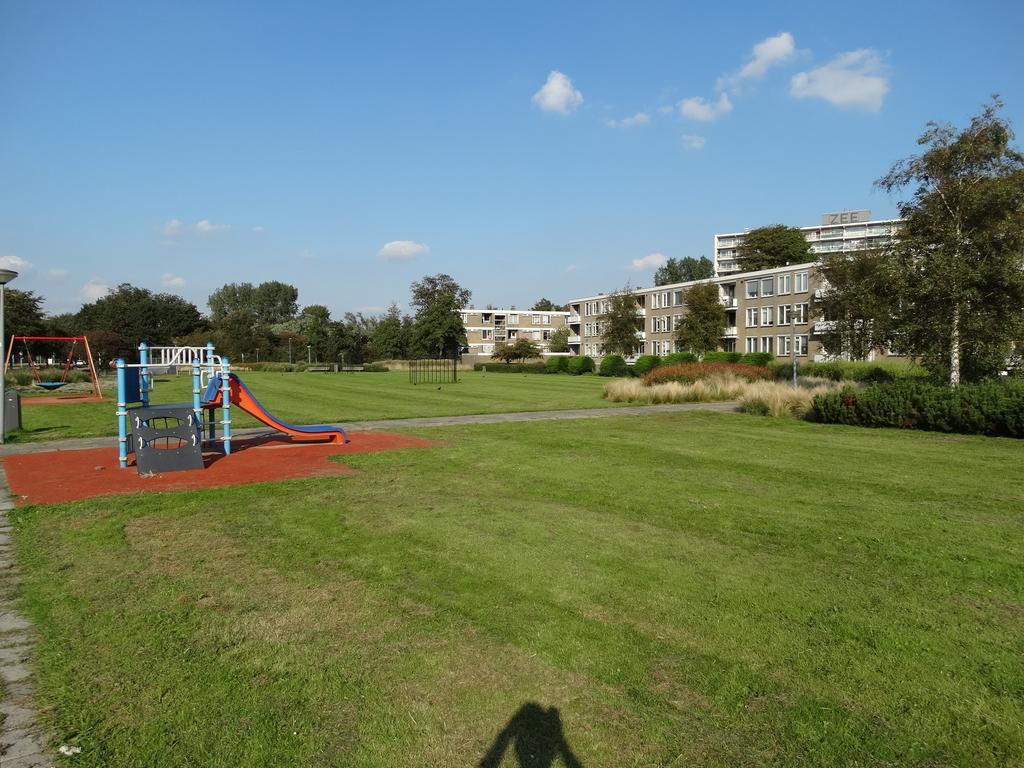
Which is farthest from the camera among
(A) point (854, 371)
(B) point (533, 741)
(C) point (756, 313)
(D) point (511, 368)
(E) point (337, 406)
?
(D) point (511, 368)

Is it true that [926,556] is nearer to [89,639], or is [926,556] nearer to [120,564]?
[89,639]

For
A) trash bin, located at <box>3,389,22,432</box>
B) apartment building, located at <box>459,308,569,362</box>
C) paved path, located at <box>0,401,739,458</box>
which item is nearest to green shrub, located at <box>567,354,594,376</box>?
paved path, located at <box>0,401,739,458</box>

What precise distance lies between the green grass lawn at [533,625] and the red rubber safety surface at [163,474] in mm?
1269

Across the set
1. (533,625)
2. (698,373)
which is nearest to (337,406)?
(698,373)

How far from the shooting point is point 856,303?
27.5 m

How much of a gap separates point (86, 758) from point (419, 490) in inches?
279

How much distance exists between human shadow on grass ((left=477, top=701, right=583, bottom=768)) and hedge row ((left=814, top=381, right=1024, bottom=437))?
1770 cm

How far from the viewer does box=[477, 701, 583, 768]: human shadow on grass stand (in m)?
3.69

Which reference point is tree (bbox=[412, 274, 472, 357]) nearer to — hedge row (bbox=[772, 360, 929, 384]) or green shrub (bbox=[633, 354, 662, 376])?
green shrub (bbox=[633, 354, 662, 376])

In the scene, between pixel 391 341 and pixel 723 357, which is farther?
pixel 391 341

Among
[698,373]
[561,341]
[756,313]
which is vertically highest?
[756,313]

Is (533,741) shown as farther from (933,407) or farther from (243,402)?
(933,407)

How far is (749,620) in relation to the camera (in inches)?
216

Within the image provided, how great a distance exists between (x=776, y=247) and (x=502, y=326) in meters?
50.7
